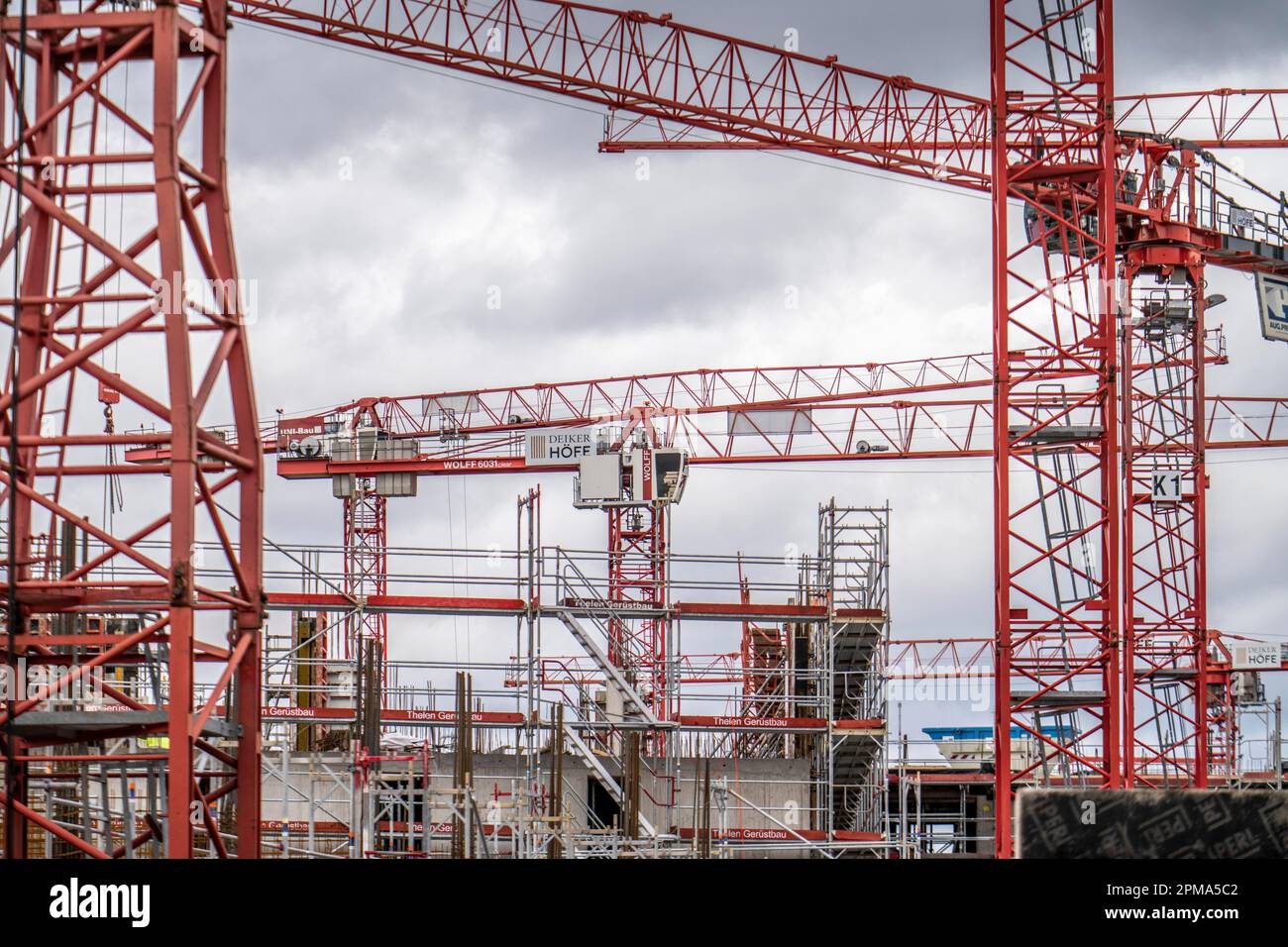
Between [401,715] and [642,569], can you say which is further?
[642,569]

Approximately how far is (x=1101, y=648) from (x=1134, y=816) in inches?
1169

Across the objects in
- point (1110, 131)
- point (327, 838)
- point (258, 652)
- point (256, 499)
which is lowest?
point (327, 838)

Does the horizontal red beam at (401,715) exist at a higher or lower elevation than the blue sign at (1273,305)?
lower

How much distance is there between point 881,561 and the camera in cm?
4219

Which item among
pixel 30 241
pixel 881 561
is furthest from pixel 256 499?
pixel 881 561

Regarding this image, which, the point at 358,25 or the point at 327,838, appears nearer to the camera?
the point at 327,838

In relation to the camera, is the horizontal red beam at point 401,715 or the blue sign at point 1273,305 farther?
the blue sign at point 1273,305

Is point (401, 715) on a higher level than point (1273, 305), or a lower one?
lower

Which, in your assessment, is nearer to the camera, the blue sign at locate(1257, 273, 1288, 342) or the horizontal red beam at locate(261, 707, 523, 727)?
the horizontal red beam at locate(261, 707, 523, 727)

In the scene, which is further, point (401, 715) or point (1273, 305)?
point (1273, 305)

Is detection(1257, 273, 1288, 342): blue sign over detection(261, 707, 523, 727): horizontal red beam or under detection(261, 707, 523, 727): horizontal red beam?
over

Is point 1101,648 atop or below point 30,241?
below
